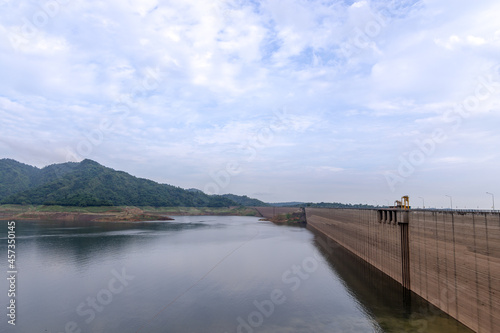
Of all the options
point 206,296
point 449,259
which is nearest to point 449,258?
point 449,259

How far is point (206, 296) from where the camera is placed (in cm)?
2958

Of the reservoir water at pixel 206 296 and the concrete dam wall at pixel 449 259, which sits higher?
the concrete dam wall at pixel 449 259

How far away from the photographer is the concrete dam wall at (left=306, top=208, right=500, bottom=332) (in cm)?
1742

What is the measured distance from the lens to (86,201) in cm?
15075

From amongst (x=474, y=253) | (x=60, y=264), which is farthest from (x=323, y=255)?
(x=60, y=264)

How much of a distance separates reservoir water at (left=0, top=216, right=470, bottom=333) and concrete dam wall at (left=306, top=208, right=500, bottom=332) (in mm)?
1580

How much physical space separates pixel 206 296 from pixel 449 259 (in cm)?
2307

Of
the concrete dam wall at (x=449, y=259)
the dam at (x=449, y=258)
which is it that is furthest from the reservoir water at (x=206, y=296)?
the dam at (x=449, y=258)

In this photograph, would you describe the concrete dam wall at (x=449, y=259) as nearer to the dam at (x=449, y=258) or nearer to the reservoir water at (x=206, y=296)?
the dam at (x=449, y=258)

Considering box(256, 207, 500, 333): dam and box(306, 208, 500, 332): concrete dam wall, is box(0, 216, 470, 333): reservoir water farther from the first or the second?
box(256, 207, 500, 333): dam

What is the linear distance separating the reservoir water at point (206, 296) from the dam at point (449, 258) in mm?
1685

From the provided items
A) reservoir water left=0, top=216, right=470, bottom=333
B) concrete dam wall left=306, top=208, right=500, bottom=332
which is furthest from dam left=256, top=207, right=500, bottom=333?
reservoir water left=0, top=216, right=470, bottom=333

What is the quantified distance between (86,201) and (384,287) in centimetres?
15928

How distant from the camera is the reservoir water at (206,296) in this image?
2230 cm
